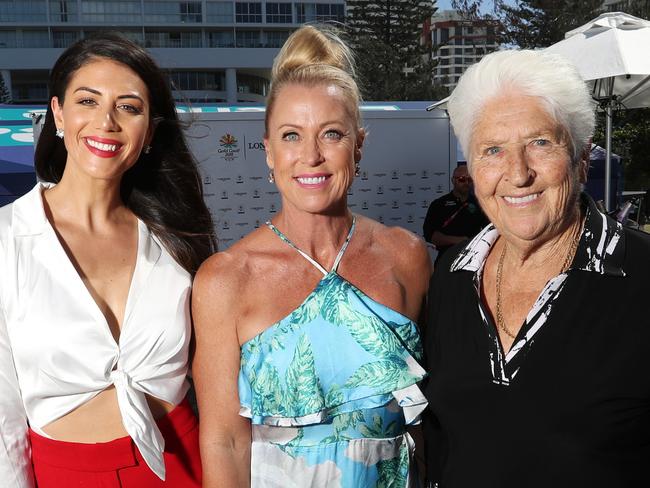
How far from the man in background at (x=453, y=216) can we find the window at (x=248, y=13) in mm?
67473

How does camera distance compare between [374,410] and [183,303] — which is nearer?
[374,410]

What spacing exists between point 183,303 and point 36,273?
0.51 meters

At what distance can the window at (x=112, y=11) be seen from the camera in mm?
68875

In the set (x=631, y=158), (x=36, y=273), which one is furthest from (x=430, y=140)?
(x=631, y=158)

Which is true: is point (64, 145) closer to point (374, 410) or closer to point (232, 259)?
point (232, 259)

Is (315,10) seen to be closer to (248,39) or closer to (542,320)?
(248,39)

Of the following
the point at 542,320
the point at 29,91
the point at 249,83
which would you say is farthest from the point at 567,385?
the point at 29,91

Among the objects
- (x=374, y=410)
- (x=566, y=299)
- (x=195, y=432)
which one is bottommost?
(x=195, y=432)

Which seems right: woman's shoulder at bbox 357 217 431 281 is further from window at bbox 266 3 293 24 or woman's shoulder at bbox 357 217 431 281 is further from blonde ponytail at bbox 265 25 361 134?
window at bbox 266 3 293 24

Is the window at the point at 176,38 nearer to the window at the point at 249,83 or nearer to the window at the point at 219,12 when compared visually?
the window at the point at 219,12

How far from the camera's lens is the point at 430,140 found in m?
7.91

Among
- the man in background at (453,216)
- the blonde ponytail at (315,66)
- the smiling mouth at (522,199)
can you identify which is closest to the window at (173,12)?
the man in background at (453,216)

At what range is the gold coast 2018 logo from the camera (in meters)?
7.21

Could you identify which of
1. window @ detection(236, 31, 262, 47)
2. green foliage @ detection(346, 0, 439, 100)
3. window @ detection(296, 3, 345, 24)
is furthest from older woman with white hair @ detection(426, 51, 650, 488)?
window @ detection(236, 31, 262, 47)
